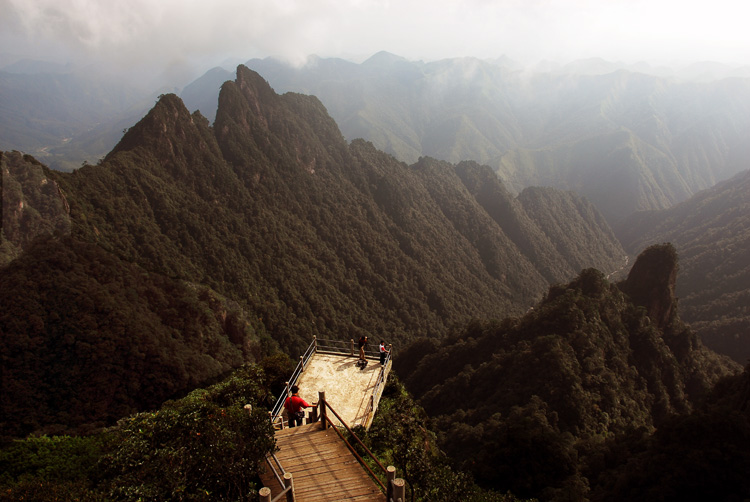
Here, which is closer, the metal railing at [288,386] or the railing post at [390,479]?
the railing post at [390,479]

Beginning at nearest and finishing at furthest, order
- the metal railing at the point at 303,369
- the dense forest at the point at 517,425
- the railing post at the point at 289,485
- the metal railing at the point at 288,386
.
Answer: the railing post at the point at 289,485 < the dense forest at the point at 517,425 < the metal railing at the point at 288,386 < the metal railing at the point at 303,369

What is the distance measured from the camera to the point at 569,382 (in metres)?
49.3

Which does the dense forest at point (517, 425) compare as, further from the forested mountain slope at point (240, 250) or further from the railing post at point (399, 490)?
the forested mountain slope at point (240, 250)

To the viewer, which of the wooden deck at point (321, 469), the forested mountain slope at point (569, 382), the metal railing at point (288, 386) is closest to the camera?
the wooden deck at point (321, 469)

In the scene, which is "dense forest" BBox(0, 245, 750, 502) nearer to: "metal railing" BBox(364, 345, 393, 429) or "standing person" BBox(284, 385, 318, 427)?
"metal railing" BBox(364, 345, 393, 429)

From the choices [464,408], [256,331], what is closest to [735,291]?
[464,408]

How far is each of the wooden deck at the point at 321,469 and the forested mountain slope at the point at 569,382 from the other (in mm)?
20736

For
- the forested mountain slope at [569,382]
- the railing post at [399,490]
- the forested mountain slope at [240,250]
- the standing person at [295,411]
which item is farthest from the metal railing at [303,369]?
the forested mountain slope at [240,250]

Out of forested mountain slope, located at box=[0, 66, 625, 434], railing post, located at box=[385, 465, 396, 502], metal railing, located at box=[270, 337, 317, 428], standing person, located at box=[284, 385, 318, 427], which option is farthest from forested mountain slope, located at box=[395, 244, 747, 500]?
forested mountain slope, located at box=[0, 66, 625, 434]

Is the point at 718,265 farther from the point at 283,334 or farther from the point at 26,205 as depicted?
the point at 26,205

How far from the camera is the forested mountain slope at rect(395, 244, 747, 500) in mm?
34875

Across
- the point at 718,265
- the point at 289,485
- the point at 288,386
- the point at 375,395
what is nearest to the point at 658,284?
the point at 375,395

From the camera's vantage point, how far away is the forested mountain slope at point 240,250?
45.8 m

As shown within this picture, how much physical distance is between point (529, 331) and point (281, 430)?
2058 inches
